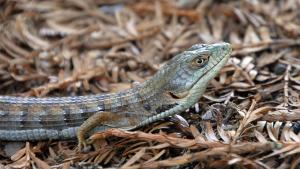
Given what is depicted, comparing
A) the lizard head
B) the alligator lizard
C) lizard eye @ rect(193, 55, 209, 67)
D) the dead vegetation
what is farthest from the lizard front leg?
lizard eye @ rect(193, 55, 209, 67)

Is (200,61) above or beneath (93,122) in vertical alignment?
above

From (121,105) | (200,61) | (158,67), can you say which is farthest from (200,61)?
(158,67)

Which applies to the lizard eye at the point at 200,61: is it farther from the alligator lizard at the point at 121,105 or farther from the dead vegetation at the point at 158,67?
the dead vegetation at the point at 158,67

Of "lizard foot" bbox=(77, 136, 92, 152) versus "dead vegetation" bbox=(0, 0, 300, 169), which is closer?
"dead vegetation" bbox=(0, 0, 300, 169)

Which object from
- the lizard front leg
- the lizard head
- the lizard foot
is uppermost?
the lizard head

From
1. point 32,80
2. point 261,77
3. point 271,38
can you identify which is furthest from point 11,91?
point 271,38

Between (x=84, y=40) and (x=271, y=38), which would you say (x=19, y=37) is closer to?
(x=84, y=40)

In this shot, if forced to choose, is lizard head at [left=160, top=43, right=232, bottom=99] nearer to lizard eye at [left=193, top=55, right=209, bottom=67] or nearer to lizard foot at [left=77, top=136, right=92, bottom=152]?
lizard eye at [left=193, top=55, right=209, bottom=67]

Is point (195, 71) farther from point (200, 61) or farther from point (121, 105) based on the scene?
point (121, 105)
